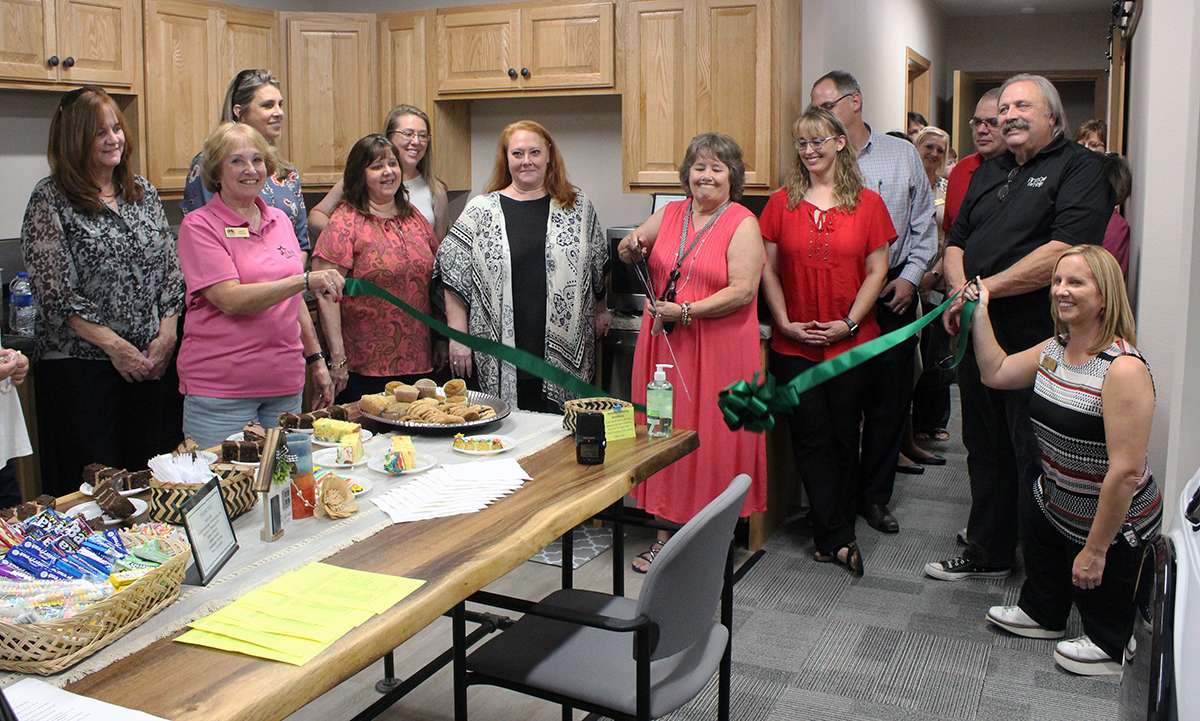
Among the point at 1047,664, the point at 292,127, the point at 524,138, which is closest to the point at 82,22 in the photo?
the point at 292,127

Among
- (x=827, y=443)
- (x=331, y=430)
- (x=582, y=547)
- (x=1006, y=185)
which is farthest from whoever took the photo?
(x=582, y=547)

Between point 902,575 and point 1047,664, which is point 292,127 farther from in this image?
point 1047,664

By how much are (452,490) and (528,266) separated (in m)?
1.72

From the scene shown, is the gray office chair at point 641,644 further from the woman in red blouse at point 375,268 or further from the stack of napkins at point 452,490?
the woman in red blouse at point 375,268

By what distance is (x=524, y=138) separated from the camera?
3.75m

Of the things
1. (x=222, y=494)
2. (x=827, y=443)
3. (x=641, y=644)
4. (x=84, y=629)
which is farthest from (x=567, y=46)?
(x=84, y=629)

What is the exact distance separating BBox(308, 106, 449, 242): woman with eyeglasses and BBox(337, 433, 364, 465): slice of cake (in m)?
1.70

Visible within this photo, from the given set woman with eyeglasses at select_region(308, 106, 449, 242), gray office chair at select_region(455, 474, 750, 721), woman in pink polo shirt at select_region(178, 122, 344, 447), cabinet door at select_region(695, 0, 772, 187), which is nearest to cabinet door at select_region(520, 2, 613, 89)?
cabinet door at select_region(695, 0, 772, 187)

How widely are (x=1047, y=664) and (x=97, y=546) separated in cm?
249

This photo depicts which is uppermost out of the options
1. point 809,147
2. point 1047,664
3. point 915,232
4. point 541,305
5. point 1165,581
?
point 809,147

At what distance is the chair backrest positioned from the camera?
6.17 ft

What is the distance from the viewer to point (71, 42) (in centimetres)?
409

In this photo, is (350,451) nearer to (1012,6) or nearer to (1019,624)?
(1019,624)

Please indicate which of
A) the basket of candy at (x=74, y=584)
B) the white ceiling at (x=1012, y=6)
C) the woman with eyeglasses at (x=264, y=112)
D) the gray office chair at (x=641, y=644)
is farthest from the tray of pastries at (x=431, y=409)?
the white ceiling at (x=1012, y=6)
